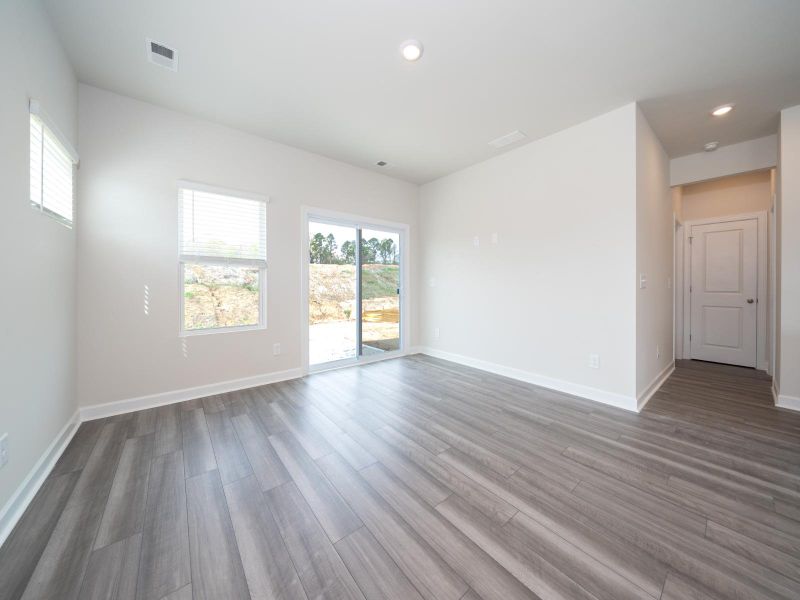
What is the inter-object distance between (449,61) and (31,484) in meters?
3.72

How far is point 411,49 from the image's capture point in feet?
6.74

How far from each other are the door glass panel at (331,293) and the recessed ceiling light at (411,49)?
2.21 meters

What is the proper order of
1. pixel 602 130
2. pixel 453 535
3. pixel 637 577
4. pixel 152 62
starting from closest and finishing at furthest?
1. pixel 637 577
2. pixel 453 535
3. pixel 152 62
4. pixel 602 130

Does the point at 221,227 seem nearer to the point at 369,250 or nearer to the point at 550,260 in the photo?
the point at 369,250

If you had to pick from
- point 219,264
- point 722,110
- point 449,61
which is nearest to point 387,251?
point 219,264

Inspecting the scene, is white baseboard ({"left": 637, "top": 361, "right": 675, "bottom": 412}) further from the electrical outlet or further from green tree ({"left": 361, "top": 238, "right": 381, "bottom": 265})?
the electrical outlet

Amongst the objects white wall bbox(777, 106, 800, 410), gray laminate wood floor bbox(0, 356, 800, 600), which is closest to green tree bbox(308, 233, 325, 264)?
gray laminate wood floor bbox(0, 356, 800, 600)

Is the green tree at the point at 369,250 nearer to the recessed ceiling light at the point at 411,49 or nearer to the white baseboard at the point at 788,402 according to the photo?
the recessed ceiling light at the point at 411,49

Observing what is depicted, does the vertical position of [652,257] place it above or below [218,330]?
above

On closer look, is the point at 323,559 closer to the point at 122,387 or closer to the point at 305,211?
the point at 122,387

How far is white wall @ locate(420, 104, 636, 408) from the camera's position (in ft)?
9.10

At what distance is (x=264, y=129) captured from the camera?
10.4 ft

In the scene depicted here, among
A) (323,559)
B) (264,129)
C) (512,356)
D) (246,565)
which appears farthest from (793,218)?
(264,129)

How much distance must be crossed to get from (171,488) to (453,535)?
1570mm
